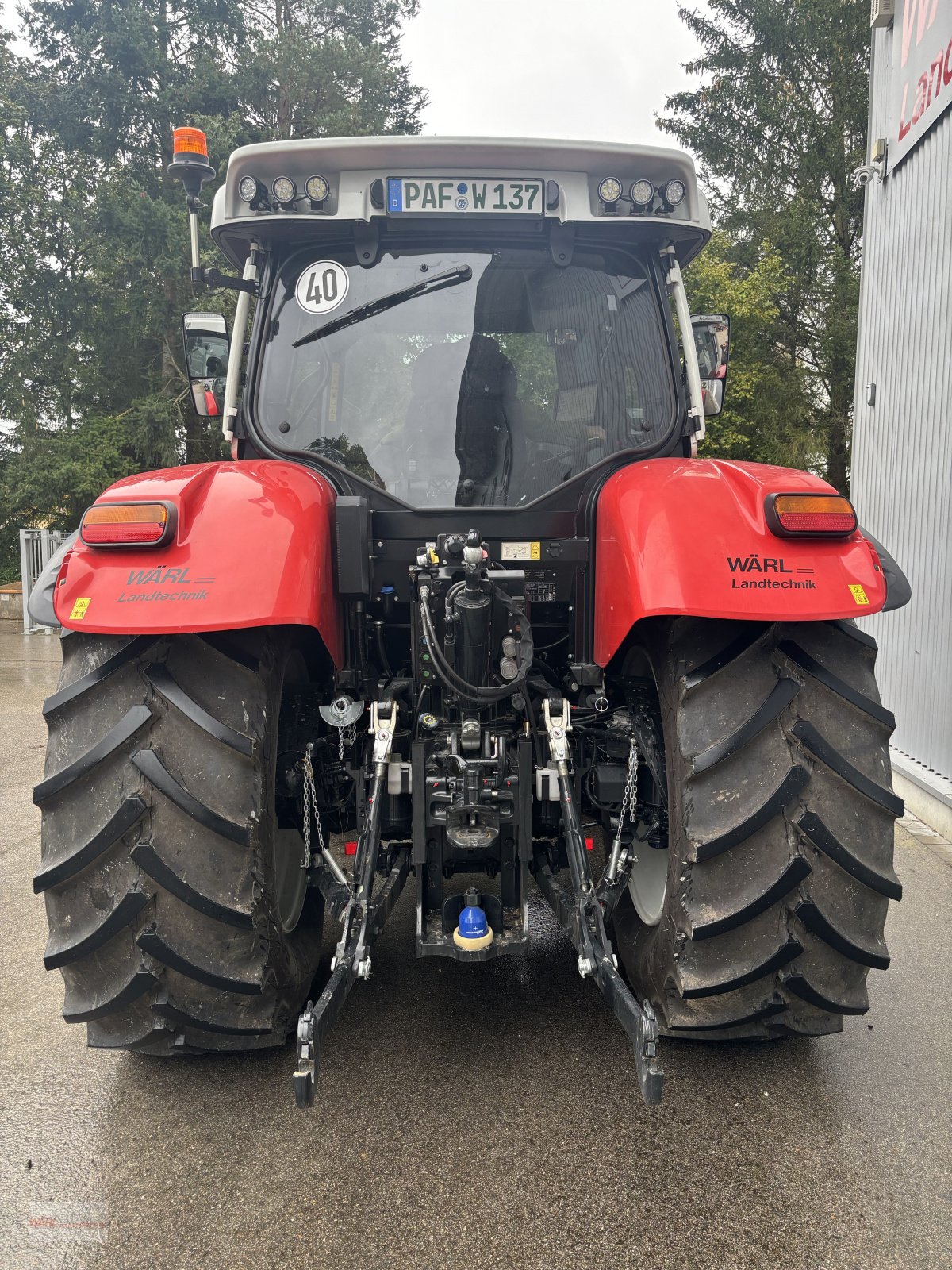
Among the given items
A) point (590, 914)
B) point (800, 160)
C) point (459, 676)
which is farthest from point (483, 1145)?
point (800, 160)

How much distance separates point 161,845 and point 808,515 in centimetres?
178

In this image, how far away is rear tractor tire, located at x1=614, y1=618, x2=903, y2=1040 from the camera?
221cm

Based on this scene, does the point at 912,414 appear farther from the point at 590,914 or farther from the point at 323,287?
the point at 590,914

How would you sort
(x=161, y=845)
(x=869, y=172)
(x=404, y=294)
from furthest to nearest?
(x=869, y=172) < (x=404, y=294) < (x=161, y=845)

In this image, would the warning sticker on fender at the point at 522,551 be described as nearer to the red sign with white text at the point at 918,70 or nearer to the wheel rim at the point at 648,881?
the wheel rim at the point at 648,881

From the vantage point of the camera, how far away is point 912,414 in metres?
6.04

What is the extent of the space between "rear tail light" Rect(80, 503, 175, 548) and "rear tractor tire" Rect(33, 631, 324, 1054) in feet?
0.83

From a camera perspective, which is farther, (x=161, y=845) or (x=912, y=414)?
(x=912, y=414)

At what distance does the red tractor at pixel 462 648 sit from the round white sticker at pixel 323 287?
1 cm

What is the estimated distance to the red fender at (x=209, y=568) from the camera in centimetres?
219

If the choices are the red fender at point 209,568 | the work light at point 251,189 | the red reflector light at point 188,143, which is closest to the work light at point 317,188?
the work light at point 251,189

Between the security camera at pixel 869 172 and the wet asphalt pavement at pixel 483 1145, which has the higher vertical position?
the security camera at pixel 869 172

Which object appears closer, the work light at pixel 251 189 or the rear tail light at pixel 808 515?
the rear tail light at pixel 808 515

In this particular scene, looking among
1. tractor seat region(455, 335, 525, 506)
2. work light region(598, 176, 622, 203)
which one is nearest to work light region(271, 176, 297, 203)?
tractor seat region(455, 335, 525, 506)
